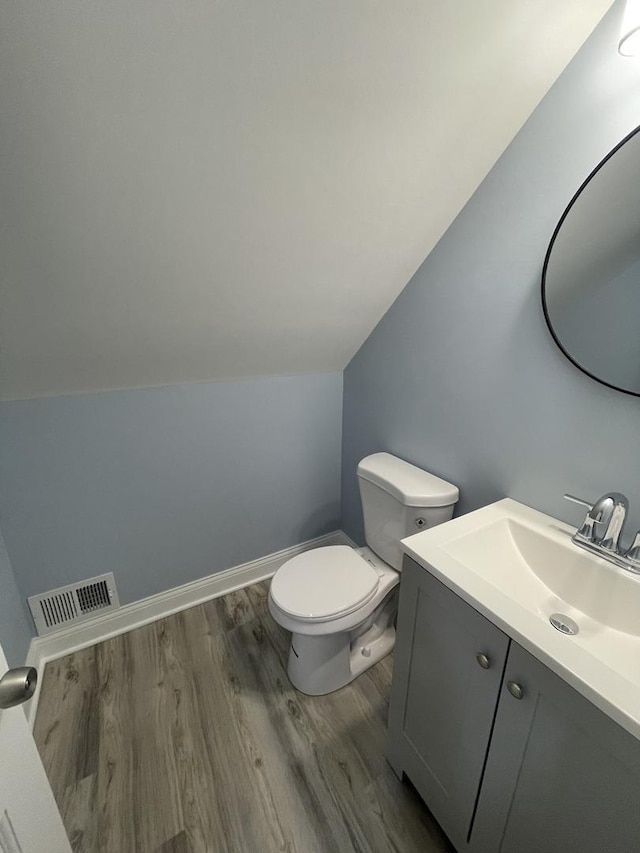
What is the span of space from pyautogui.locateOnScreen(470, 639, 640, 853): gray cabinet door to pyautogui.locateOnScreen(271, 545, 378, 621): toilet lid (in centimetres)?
60

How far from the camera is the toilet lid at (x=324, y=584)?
1.30 m

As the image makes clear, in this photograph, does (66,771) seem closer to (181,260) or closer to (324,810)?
(324,810)

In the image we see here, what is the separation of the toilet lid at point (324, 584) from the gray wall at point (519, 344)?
1.59 feet

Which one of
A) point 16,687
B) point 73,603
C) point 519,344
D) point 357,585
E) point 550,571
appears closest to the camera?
point 16,687

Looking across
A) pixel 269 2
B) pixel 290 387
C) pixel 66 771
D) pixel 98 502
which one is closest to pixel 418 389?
pixel 290 387

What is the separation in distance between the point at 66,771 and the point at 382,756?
41.0 inches

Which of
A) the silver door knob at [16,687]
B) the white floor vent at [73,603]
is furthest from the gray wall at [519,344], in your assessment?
the white floor vent at [73,603]

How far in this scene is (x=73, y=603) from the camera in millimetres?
1597

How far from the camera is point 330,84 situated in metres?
0.80

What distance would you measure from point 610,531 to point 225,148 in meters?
1.30

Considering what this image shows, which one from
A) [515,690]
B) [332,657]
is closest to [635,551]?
[515,690]

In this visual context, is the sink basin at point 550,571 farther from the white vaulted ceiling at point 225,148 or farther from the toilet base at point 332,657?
the white vaulted ceiling at point 225,148

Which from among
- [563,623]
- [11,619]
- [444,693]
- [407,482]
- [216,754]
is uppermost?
[407,482]

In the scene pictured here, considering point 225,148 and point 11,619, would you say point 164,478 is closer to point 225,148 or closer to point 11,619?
point 11,619
